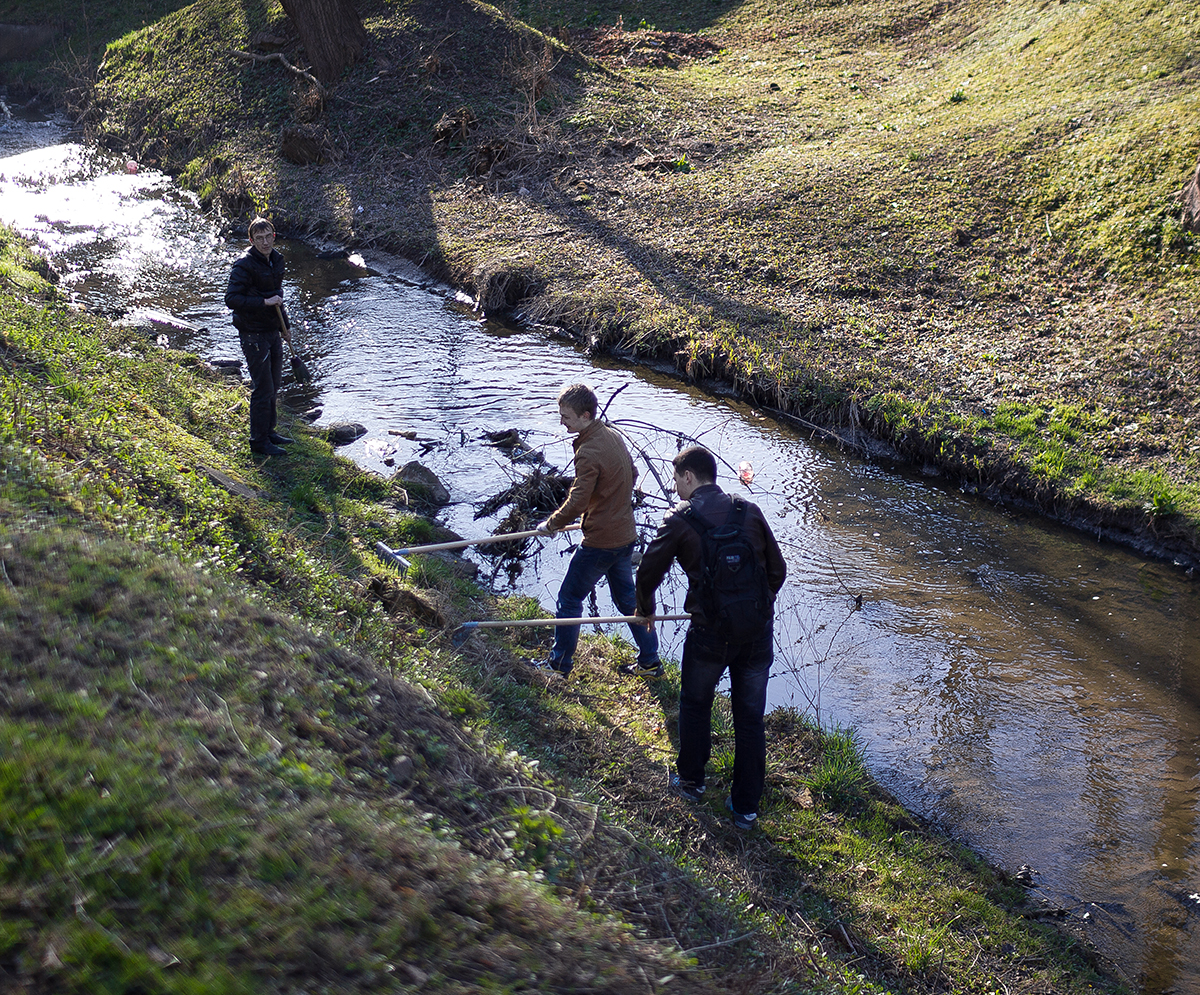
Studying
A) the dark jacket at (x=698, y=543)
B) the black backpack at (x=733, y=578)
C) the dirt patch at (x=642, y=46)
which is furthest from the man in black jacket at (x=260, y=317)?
the dirt patch at (x=642, y=46)

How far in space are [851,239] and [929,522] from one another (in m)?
6.24

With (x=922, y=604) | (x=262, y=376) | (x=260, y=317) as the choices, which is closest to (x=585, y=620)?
(x=922, y=604)

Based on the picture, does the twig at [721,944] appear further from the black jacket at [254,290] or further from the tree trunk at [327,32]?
the tree trunk at [327,32]

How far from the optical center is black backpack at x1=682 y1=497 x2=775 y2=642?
15.3 ft

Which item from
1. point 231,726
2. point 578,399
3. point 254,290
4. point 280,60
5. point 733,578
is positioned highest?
point 280,60

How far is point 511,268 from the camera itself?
570 inches

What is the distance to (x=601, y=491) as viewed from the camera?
20.1 feet

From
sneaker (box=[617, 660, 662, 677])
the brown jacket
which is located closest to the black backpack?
the brown jacket

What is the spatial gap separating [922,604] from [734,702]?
350 cm

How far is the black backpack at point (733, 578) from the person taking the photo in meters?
4.68

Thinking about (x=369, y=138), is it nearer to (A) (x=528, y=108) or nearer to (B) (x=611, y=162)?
(A) (x=528, y=108)

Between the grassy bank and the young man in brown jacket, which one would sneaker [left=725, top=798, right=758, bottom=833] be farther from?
the young man in brown jacket

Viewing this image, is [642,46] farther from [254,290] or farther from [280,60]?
[254,290]

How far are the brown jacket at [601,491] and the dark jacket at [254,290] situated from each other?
380cm
